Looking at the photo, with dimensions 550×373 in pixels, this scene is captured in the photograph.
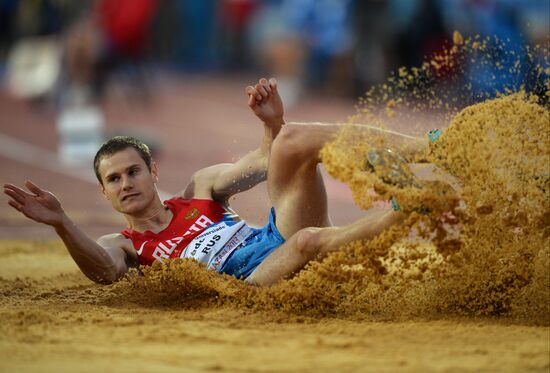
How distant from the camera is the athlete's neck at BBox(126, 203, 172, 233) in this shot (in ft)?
19.6

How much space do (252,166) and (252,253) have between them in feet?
1.70

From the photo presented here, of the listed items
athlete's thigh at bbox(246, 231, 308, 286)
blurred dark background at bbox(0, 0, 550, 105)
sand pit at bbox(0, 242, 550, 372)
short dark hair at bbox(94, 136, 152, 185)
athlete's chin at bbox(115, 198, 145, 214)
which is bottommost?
sand pit at bbox(0, 242, 550, 372)

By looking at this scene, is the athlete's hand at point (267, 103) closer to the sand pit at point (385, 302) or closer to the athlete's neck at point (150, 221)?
the sand pit at point (385, 302)

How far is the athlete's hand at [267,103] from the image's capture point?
5938 millimetres

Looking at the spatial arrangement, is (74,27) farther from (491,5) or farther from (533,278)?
(533,278)

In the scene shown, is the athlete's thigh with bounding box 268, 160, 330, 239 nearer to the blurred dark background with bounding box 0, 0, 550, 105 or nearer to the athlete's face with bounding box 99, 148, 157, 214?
the athlete's face with bounding box 99, 148, 157, 214

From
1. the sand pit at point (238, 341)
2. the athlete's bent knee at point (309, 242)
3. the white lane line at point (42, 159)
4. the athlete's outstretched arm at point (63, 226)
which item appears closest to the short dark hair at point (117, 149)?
the athlete's outstretched arm at point (63, 226)

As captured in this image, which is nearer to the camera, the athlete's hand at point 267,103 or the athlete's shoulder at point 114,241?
the athlete's shoulder at point 114,241

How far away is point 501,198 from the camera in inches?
201

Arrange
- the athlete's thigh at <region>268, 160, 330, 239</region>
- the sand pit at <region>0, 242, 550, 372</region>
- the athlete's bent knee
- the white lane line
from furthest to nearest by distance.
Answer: the white lane line < the athlete's thigh at <region>268, 160, 330, 239</region> < the athlete's bent knee < the sand pit at <region>0, 242, 550, 372</region>

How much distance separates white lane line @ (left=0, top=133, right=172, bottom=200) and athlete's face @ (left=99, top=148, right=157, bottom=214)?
5.95 meters

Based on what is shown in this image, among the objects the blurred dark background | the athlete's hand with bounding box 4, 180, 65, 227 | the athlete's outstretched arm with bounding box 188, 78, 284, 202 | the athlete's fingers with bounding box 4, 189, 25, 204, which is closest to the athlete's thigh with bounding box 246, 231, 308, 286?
the athlete's outstretched arm with bounding box 188, 78, 284, 202

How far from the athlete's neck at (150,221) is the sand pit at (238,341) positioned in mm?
403

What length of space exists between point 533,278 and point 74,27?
12.8m
